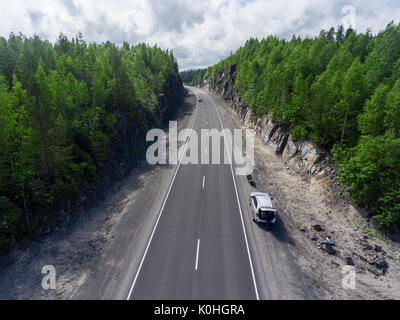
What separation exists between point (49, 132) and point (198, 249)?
14.8 m

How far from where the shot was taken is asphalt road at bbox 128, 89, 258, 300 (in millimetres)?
12195

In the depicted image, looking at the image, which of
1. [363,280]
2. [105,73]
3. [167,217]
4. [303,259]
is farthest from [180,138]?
[363,280]

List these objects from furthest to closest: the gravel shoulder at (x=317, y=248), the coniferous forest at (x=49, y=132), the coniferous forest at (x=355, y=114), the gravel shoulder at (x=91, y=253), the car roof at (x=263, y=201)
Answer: the coniferous forest at (x=355, y=114) → the car roof at (x=263, y=201) → the coniferous forest at (x=49, y=132) → the gravel shoulder at (x=317, y=248) → the gravel shoulder at (x=91, y=253)

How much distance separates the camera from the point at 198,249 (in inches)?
592

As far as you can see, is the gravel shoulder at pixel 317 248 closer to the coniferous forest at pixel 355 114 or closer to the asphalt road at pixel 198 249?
the asphalt road at pixel 198 249

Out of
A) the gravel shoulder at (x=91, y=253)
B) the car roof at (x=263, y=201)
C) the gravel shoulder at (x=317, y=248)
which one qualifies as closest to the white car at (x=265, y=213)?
the car roof at (x=263, y=201)

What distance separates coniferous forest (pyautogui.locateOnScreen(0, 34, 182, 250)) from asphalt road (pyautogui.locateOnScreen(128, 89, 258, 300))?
30.3 feet

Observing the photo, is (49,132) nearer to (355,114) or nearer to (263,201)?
(263,201)

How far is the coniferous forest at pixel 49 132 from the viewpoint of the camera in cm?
1507

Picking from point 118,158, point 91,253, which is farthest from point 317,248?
point 118,158

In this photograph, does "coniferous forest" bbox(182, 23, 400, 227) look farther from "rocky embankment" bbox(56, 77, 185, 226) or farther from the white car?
"rocky embankment" bbox(56, 77, 185, 226)

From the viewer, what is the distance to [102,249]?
609 inches

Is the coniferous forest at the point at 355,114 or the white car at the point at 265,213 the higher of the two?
the coniferous forest at the point at 355,114

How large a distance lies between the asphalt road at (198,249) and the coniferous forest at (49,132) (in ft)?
30.3
